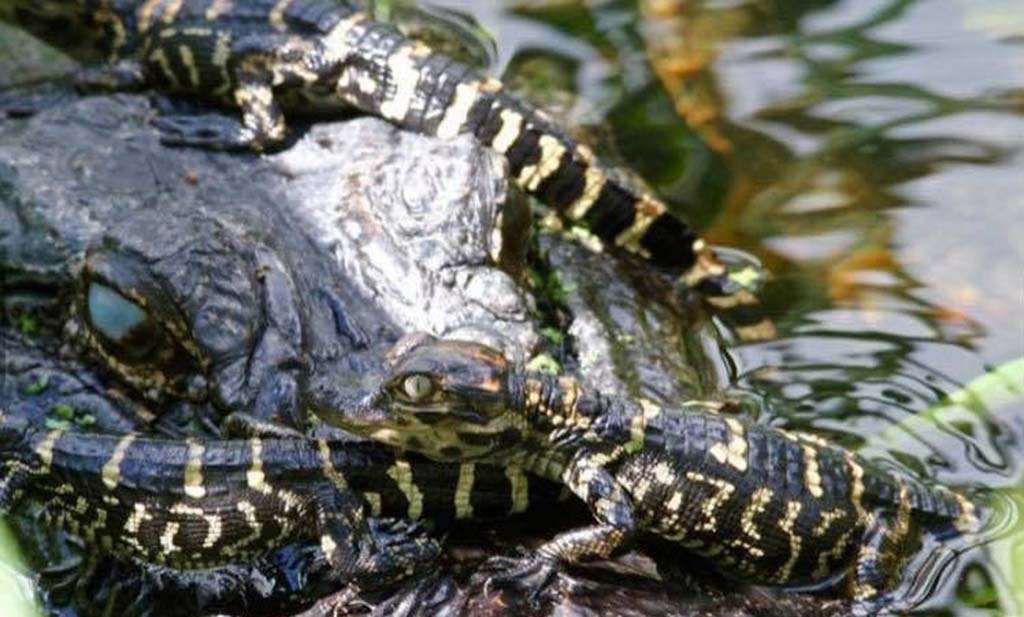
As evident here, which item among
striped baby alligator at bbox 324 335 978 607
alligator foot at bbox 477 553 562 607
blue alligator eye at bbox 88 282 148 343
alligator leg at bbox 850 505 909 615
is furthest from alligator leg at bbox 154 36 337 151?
alligator leg at bbox 850 505 909 615

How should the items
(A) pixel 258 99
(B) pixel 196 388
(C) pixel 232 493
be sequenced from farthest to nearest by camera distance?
1. (A) pixel 258 99
2. (B) pixel 196 388
3. (C) pixel 232 493

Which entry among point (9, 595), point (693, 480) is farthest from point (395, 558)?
point (9, 595)

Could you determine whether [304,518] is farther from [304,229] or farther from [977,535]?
[977,535]

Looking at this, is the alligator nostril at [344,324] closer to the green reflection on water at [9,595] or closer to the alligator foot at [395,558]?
the alligator foot at [395,558]

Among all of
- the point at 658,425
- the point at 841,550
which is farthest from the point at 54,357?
the point at 841,550

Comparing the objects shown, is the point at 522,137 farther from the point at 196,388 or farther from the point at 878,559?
the point at 878,559
